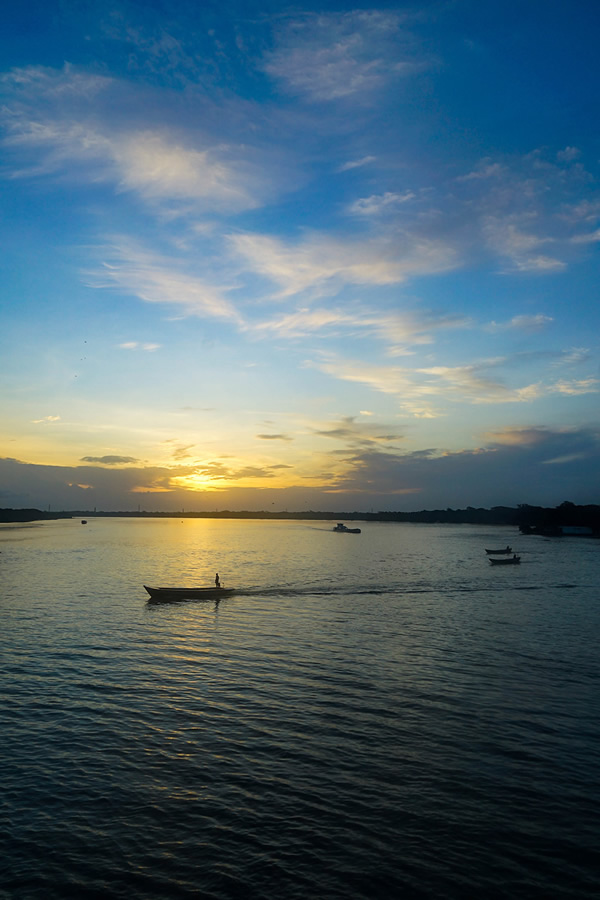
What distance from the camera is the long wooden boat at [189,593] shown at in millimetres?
71375

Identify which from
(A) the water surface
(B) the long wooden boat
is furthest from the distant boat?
(B) the long wooden boat

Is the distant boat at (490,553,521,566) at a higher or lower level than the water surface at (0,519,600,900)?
lower

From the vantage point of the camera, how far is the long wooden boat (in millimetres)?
71375

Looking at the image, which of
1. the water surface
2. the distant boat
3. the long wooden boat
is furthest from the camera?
the distant boat

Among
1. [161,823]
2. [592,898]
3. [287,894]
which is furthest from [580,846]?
[161,823]

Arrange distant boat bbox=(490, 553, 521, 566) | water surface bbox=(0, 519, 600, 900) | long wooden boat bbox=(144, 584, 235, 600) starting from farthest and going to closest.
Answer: distant boat bbox=(490, 553, 521, 566)
long wooden boat bbox=(144, 584, 235, 600)
water surface bbox=(0, 519, 600, 900)

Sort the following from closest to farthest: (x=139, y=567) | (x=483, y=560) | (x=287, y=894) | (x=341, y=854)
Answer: (x=287, y=894)
(x=341, y=854)
(x=139, y=567)
(x=483, y=560)

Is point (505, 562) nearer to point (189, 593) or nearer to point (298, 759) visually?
point (189, 593)

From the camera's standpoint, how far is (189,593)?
7375 centimetres

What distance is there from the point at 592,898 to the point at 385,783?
312 inches

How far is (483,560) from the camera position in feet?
448

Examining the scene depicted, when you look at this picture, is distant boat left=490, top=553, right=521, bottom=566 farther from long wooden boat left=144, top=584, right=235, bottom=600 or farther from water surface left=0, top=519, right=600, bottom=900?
long wooden boat left=144, top=584, right=235, bottom=600

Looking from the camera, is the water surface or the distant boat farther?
the distant boat

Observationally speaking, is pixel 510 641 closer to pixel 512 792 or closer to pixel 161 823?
pixel 512 792
